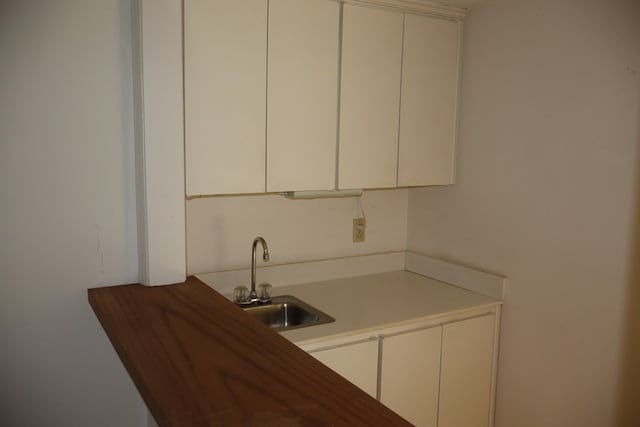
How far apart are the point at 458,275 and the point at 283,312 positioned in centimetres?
91

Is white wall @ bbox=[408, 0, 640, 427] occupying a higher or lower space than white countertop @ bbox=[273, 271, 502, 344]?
higher

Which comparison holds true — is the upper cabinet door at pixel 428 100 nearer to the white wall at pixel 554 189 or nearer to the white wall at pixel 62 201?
the white wall at pixel 554 189

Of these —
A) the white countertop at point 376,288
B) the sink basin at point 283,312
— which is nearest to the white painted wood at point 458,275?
the white countertop at point 376,288

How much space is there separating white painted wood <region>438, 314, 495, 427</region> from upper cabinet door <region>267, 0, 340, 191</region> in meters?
0.92

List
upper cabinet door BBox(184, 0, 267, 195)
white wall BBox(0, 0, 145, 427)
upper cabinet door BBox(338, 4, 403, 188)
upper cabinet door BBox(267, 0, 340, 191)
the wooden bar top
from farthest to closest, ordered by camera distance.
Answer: upper cabinet door BBox(338, 4, 403, 188) < upper cabinet door BBox(267, 0, 340, 191) < upper cabinet door BBox(184, 0, 267, 195) < white wall BBox(0, 0, 145, 427) < the wooden bar top

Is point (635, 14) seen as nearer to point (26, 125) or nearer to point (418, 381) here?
point (418, 381)

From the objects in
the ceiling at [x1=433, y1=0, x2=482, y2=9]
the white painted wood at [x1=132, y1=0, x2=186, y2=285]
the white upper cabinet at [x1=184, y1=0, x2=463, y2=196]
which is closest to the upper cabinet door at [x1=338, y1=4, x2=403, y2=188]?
the white upper cabinet at [x1=184, y1=0, x2=463, y2=196]

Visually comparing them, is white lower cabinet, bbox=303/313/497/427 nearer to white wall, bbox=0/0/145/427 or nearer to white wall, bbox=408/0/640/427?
white wall, bbox=408/0/640/427

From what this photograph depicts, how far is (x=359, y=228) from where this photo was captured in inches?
111

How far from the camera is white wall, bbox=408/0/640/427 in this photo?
6.33 ft

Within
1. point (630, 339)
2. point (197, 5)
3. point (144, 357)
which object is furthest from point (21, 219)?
point (630, 339)

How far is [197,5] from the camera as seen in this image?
1.88m

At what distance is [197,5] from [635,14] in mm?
1559

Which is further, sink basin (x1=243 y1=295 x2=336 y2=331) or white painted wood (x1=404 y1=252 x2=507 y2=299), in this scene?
white painted wood (x1=404 y1=252 x2=507 y2=299)
